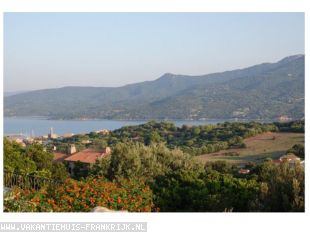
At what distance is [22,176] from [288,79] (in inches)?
2116

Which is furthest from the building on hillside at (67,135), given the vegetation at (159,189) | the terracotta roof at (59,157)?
the vegetation at (159,189)

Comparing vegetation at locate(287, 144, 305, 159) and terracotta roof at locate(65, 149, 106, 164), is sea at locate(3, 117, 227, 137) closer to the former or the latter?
terracotta roof at locate(65, 149, 106, 164)

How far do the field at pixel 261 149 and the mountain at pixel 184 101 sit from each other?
36.9 ft

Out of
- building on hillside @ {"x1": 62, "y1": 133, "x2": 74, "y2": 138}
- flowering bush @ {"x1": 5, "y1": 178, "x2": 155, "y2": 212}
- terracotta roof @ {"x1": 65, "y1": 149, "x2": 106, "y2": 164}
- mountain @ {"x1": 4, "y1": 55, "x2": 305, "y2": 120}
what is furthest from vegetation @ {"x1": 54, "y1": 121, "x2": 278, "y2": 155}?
flowering bush @ {"x1": 5, "y1": 178, "x2": 155, "y2": 212}

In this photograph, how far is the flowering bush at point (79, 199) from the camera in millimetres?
4895

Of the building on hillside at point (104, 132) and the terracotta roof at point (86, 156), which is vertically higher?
the building on hillside at point (104, 132)

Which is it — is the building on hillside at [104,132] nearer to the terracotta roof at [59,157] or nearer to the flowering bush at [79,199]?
the terracotta roof at [59,157]

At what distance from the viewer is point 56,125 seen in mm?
49000

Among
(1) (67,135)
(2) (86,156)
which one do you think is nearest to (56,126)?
(1) (67,135)

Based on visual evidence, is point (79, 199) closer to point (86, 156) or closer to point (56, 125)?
point (86, 156)

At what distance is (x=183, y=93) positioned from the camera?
61.6m

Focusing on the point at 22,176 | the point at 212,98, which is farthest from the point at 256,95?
the point at 22,176

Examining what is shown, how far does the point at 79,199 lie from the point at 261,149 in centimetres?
2337

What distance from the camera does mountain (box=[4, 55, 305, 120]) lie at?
49344 mm
